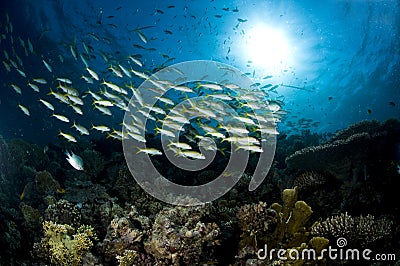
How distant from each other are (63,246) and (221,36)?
23.3 metres

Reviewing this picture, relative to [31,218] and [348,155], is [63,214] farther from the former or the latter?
[348,155]

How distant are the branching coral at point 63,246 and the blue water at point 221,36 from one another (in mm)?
12028

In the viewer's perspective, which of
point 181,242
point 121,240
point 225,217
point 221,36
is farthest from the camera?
point 221,36

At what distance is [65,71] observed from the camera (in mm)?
32469

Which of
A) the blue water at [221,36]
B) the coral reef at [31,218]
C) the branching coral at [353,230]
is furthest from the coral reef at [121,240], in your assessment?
the blue water at [221,36]

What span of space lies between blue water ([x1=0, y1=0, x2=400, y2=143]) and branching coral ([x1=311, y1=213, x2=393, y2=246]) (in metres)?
12.6

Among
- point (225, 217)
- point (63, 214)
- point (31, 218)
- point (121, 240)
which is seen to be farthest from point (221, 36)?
point (121, 240)

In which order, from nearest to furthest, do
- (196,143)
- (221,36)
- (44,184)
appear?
1. (44,184)
2. (196,143)
3. (221,36)

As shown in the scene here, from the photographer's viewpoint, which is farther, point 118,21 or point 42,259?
point 118,21

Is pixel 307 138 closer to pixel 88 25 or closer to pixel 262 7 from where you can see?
pixel 262 7

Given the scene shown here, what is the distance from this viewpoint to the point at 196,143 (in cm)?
830

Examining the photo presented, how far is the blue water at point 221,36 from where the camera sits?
21000mm

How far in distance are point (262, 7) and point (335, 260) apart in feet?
70.0

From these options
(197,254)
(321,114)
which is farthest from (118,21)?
(321,114)
